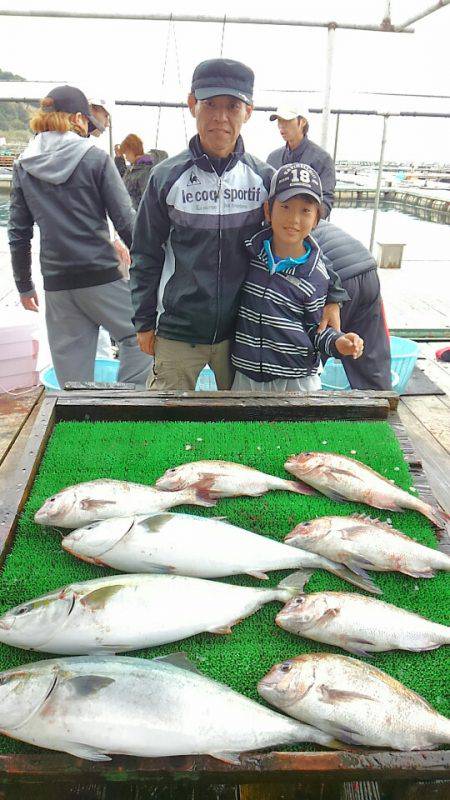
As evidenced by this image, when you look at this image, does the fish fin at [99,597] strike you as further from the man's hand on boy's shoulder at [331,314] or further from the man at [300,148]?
the man at [300,148]

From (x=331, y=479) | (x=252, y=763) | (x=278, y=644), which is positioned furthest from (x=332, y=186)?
(x=252, y=763)

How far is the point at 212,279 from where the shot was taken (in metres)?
3.21

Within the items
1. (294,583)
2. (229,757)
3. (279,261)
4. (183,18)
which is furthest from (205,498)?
(183,18)

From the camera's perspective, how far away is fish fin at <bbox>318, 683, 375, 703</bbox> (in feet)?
4.92

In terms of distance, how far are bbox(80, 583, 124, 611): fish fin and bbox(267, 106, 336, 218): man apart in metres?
4.43

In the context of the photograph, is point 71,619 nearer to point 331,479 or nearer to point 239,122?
point 331,479

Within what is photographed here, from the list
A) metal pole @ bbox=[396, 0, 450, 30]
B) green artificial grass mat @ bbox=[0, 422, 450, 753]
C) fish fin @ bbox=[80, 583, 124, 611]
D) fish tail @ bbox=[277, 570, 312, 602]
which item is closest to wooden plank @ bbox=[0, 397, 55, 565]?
green artificial grass mat @ bbox=[0, 422, 450, 753]

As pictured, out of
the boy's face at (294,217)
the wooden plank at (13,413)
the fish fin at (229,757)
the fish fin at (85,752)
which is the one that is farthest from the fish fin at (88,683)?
the boy's face at (294,217)

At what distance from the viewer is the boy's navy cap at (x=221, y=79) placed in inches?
113

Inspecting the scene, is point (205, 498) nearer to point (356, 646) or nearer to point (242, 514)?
point (242, 514)

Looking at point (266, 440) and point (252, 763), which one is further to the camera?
point (266, 440)

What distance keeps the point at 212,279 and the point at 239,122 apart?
2.76 ft

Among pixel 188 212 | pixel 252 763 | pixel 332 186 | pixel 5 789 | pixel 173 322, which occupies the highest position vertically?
pixel 332 186

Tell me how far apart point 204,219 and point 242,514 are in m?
1.70
